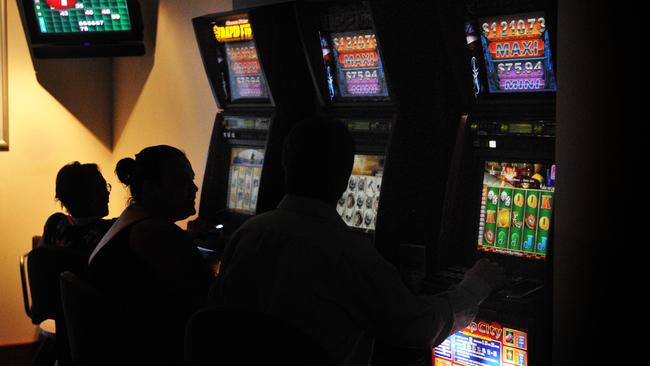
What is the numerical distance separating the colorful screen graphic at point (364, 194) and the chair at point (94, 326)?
1.29m

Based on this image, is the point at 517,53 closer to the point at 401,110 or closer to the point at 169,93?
the point at 401,110

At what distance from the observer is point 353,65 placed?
3.33 m

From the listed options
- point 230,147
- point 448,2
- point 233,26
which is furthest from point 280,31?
point 448,2

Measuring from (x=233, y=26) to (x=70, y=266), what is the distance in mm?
1396

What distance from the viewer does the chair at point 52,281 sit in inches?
123

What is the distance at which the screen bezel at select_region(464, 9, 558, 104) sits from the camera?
2.63 metres

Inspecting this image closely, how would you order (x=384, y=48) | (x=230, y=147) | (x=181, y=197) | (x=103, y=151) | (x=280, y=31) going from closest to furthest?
1. (x=181, y=197)
2. (x=384, y=48)
3. (x=280, y=31)
4. (x=230, y=147)
5. (x=103, y=151)

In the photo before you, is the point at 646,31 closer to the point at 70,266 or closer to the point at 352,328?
the point at 352,328

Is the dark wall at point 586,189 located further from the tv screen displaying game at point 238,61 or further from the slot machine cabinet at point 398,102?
the tv screen displaying game at point 238,61

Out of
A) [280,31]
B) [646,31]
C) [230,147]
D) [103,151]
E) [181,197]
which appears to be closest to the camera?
[646,31]

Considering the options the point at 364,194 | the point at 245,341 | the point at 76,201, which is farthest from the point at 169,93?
the point at 245,341

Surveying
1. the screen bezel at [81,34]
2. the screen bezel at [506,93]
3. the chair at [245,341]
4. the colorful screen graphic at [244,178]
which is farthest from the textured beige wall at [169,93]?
the chair at [245,341]

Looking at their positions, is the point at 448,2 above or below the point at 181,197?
above

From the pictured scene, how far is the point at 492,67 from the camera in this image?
2824 millimetres
